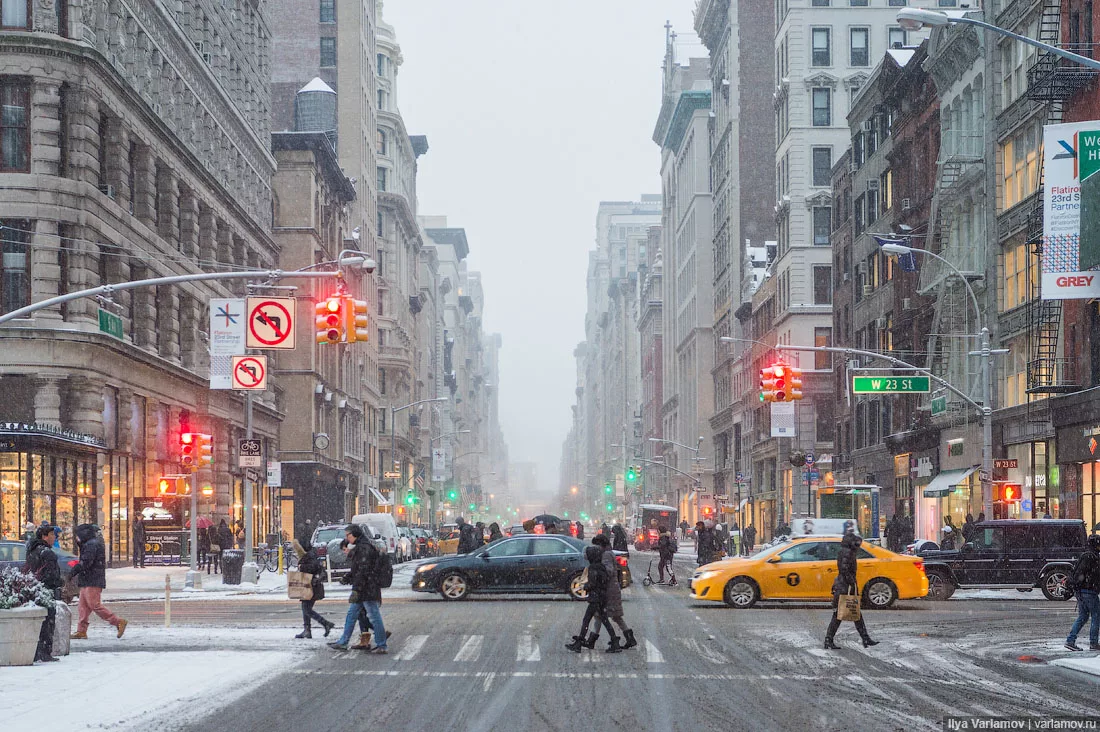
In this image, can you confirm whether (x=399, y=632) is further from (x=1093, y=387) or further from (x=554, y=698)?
(x=1093, y=387)

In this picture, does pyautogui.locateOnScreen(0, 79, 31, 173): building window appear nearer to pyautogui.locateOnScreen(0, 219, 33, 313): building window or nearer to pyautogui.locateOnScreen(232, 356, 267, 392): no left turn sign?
pyautogui.locateOnScreen(0, 219, 33, 313): building window

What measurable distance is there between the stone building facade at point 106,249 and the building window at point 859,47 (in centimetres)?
4138

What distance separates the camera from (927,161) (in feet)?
201

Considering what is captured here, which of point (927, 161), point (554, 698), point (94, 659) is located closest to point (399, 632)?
point (94, 659)

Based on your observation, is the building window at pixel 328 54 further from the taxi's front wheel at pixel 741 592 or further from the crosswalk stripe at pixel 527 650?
the crosswalk stripe at pixel 527 650

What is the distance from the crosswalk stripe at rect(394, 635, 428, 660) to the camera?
20.6 meters

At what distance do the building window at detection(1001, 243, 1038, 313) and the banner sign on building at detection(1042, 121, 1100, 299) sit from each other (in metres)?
15.2

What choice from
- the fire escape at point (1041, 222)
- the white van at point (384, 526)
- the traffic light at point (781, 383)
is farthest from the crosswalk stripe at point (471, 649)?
the white van at point (384, 526)

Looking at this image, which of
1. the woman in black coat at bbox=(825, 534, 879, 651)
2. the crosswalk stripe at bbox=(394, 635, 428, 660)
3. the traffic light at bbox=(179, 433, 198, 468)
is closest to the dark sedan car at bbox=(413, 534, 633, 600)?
the traffic light at bbox=(179, 433, 198, 468)

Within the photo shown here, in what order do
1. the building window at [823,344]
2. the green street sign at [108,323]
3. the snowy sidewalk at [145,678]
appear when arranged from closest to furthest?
1. the snowy sidewalk at [145,678]
2. the green street sign at [108,323]
3. the building window at [823,344]

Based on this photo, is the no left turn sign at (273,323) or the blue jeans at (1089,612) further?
the no left turn sign at (273,323)

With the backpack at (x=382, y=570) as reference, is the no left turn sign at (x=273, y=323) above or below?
above

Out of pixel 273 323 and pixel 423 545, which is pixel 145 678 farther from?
pixel 423 545

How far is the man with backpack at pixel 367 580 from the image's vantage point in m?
20.7
